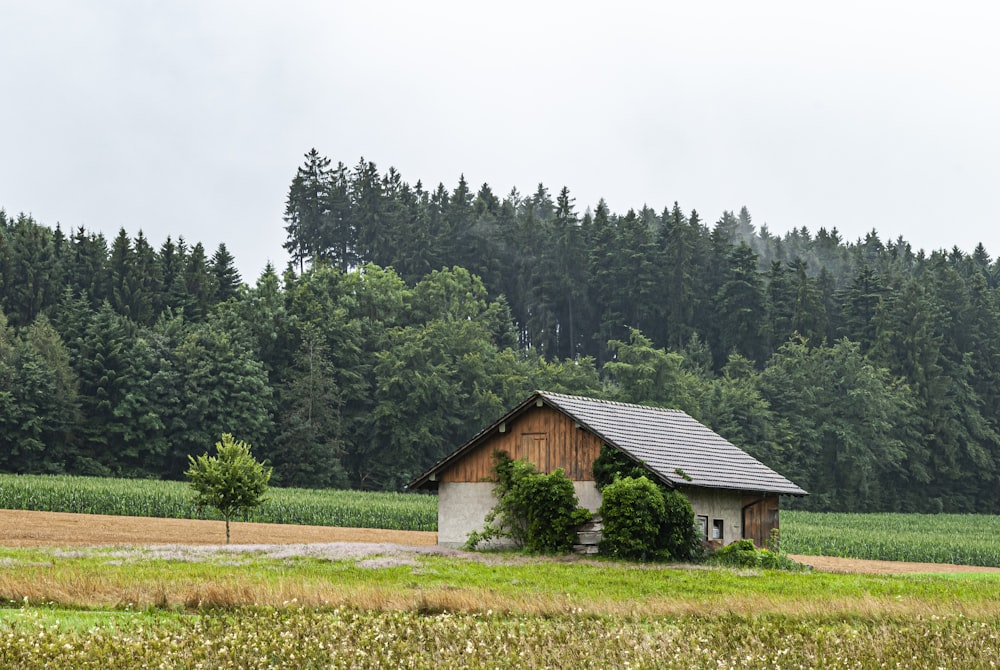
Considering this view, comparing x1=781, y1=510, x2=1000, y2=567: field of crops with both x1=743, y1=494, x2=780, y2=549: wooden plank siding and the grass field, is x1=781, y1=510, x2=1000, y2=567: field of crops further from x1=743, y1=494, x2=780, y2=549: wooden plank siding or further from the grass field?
the grass field

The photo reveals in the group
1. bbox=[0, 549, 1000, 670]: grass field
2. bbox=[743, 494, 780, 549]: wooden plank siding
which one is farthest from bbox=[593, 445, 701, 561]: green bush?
bbox=[0, 549, 1000, 670]: grass field

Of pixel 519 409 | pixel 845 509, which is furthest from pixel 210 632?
pixel 845 509

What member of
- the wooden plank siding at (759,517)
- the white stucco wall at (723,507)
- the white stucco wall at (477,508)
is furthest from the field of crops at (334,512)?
the white stucco wall at (477,508)

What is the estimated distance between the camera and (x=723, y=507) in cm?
3988

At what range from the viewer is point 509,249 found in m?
134

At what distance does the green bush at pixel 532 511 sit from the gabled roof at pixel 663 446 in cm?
187

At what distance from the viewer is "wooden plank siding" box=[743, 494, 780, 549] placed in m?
41.2

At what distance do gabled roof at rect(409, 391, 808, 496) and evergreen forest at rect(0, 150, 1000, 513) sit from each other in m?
42.9

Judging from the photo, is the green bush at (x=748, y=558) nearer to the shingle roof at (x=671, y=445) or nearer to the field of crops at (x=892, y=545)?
the shingle roof at (x=671, y=445)

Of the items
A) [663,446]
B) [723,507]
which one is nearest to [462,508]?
[663,446]

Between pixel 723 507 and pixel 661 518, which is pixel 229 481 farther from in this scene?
pixel 723 507

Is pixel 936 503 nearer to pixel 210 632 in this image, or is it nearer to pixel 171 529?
pixel 171 529

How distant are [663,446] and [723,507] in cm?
293

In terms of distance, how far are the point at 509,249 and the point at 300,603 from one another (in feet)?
381
